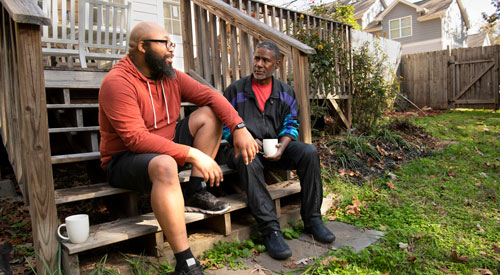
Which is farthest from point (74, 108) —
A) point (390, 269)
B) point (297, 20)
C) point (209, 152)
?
point (297, 20)

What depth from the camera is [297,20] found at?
5637mm

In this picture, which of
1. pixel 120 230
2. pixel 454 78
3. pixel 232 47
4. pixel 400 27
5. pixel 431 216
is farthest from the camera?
pixel 400 27

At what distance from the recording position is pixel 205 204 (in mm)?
2496

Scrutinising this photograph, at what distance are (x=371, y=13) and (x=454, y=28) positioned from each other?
5.10 meters

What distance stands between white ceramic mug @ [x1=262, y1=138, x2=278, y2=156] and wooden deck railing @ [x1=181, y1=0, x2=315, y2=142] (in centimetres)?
53

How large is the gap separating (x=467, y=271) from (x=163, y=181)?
1816 millimetres

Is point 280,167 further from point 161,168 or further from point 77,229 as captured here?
point 77,229

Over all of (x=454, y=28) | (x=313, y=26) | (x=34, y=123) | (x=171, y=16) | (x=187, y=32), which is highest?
(x=454, y=28)

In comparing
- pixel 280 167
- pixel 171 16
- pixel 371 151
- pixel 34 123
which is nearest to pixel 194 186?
→ pixel 280 167

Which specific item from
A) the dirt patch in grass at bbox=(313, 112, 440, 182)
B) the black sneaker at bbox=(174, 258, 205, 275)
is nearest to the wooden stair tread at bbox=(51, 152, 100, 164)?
the black sneaker at bbox=(174, 258, 205, 275)

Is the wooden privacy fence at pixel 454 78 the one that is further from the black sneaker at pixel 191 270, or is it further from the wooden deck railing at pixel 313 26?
the black sneaker at pixel 191 270

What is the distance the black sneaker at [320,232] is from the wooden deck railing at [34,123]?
1.64m

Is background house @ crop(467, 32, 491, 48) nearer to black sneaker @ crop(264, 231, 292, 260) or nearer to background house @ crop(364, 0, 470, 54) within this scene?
background house @ crop(364, 0, 470, 54)

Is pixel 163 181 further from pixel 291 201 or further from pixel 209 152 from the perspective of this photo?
pixel 291 201
